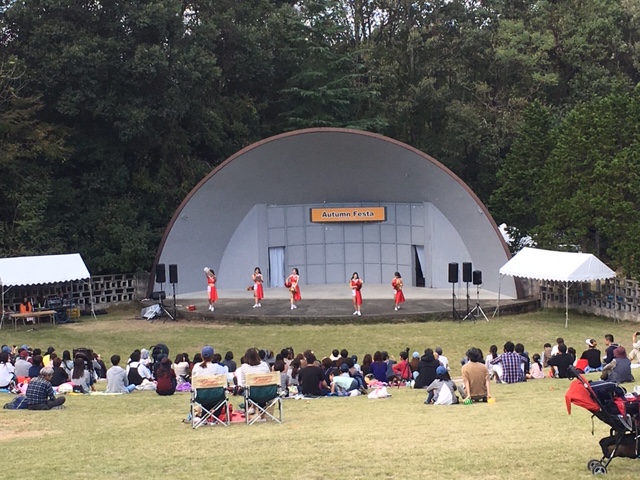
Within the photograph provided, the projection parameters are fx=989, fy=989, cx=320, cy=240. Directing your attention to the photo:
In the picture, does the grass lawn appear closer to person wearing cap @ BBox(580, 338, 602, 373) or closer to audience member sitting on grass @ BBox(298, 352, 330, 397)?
audience member sitting on grass @ BBox(298, 352, 330, 397)

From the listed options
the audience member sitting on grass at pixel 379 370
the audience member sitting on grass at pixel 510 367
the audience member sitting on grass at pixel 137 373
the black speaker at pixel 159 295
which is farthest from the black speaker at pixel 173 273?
the audience member sitting on grass at pixel 510 367

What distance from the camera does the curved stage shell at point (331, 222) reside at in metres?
27.9

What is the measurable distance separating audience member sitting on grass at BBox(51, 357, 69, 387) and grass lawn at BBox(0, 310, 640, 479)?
31.6 inches

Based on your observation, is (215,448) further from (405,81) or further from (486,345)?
(405,81)

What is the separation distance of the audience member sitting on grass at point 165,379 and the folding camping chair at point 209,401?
2463 mm

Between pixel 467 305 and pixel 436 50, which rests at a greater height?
pixel 436 50

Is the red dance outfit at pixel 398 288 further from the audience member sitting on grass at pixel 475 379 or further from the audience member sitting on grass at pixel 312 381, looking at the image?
the audience member sitting on grass at pixel 475 379

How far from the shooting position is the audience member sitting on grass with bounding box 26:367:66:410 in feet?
40.7

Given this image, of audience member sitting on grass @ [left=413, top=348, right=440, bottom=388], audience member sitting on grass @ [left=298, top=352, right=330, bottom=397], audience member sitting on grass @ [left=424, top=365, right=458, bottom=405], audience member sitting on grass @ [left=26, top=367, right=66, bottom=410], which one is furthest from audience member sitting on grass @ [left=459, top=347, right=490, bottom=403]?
audience member sitting on grass @ [left=26, top=367, right=66, bottom=410]

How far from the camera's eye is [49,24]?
28719mm

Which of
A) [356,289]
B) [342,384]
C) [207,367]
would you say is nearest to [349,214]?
[356,289]

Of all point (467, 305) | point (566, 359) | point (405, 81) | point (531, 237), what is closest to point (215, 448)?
point (566, 359)

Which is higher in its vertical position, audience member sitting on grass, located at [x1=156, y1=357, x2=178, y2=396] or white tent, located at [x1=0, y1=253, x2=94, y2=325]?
white tent, located at [x1=0, y1=253, x2=94, y2=325]

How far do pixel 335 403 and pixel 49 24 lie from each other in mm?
19571
